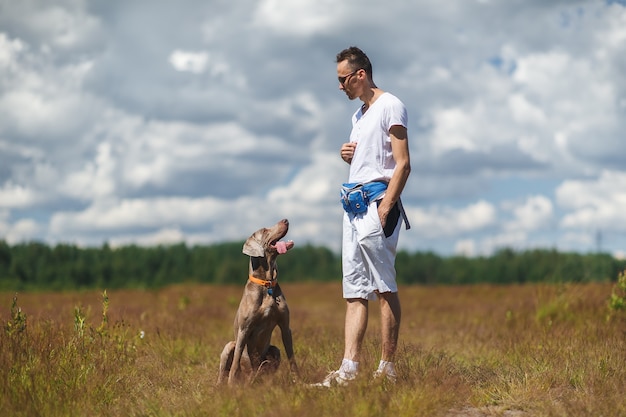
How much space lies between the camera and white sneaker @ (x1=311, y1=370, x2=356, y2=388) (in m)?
5.36

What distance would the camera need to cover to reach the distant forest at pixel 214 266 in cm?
3519

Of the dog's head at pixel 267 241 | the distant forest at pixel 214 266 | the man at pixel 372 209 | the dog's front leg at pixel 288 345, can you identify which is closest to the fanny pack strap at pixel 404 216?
the man at pixel 372 209

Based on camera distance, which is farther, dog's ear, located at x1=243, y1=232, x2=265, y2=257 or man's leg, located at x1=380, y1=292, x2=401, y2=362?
dog's ear, located at x1=243, y1=232, x2=265, y2=257

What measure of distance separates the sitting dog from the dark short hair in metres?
1.52

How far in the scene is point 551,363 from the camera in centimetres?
714

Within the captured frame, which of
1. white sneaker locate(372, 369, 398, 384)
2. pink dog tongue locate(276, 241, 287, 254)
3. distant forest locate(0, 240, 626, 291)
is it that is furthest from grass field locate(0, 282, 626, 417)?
distant forest locate(0, 240, 626, 291)

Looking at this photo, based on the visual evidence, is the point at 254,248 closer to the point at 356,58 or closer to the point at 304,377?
the point at 304,377

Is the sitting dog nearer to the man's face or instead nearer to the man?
the man

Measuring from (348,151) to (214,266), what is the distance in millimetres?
38349

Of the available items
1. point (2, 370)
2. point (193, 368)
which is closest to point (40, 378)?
point (2, 370)

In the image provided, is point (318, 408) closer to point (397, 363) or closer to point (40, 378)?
point (397, 363)

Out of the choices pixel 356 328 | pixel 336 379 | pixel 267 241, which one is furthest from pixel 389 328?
pixel 267 241

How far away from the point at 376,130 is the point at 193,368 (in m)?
4.00

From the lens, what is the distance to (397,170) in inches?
221
